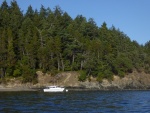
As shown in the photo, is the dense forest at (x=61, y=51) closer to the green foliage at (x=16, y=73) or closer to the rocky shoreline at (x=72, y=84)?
the green foliage at (x=16, y=73)

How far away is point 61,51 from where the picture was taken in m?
146

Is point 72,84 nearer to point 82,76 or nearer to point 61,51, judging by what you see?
point 82,76

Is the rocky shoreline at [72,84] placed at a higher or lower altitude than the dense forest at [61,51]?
lower

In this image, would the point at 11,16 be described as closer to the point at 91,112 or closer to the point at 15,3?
the point at 15,3

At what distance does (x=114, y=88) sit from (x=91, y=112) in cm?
9264

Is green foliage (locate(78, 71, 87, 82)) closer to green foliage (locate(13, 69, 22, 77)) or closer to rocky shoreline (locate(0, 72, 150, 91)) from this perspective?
rocky shoreline (locate(0, 72, 150, 91))

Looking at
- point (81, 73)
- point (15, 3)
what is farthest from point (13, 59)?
point (15, 3)

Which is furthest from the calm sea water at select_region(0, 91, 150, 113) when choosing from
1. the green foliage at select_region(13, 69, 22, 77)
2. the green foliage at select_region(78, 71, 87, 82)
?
the green foliage at select_region(13, 69, 22, 77)

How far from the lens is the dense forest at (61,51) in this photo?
134 meters

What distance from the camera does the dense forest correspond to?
441 feet

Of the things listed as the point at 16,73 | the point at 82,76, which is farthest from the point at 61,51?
the point at 16,73

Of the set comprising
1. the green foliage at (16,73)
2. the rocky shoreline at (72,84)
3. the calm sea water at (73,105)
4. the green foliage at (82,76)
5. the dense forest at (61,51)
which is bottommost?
the calm sea water at (73,105)

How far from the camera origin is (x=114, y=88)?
136 m

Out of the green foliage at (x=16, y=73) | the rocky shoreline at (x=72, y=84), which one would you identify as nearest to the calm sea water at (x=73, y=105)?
the rocky shoreline at (x=72, y=84)
